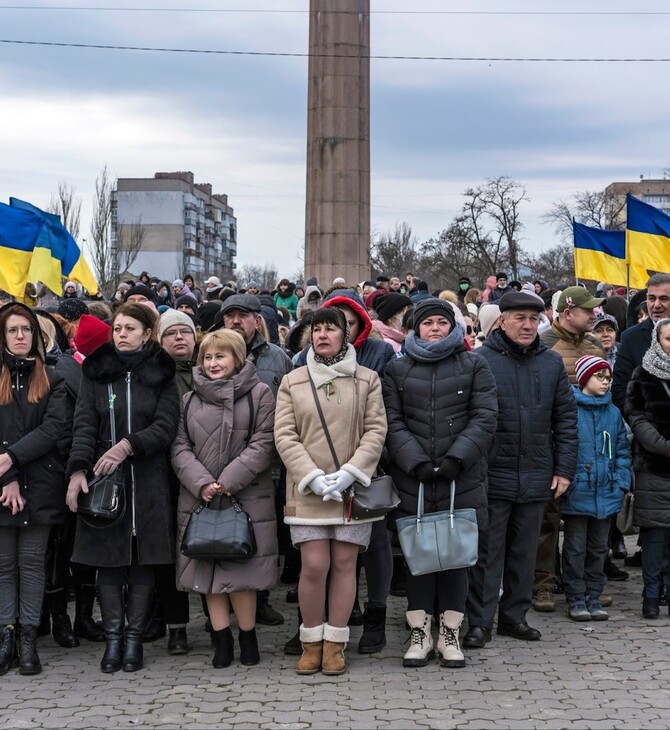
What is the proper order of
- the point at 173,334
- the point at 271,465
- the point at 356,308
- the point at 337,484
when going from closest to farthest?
the point at 337,484, the point at 271,465, the point at 356,308, the point at 173,334

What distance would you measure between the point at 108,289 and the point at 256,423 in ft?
173

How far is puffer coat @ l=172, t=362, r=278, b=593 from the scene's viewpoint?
664cm

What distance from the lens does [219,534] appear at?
648 centimetres

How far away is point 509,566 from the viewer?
24.1ft

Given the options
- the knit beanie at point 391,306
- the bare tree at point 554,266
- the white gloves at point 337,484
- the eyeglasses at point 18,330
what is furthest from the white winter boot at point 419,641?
the bare tree at point 554,266

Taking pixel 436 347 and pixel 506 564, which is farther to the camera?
pixel 506 564

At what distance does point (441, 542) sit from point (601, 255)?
645 cm

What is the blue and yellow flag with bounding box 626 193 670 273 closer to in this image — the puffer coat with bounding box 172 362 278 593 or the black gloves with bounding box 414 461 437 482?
the black gloves with bounding box 414 461 437 482

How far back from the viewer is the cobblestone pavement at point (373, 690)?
18.8 feet

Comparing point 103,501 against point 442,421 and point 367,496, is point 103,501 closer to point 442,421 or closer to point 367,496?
point 367,496

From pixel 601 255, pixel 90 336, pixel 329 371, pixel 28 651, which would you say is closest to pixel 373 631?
pixel 329 371

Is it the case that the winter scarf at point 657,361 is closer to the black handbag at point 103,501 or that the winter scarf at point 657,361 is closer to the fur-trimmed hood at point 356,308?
the fur-trimmed hood at point 356,308

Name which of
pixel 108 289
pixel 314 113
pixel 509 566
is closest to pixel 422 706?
pixel 509 566

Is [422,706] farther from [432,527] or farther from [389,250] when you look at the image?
[389,250]
